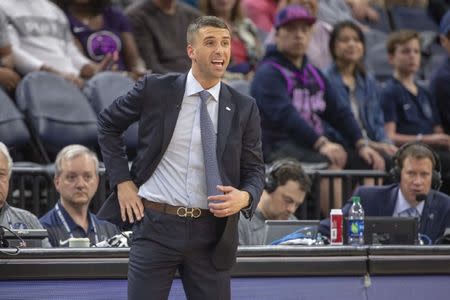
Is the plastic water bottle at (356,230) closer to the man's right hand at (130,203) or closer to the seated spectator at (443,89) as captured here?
the man's right hand at (130,203)

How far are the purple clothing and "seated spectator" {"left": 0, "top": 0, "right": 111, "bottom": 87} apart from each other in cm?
27

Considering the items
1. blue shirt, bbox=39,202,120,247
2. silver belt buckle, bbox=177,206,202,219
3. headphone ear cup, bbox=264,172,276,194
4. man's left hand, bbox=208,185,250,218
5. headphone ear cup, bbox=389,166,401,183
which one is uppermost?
man's left hand, bbox=208,185,250,218

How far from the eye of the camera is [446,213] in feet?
26.7

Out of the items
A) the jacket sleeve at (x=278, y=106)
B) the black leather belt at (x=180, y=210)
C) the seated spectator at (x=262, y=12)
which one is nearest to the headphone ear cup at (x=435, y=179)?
the jacket sleeve at (x=278, y=106)

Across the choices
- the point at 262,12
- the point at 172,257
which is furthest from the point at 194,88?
the point at 262,12

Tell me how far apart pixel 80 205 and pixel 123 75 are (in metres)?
2.02

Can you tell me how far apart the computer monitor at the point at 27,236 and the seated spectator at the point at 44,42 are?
10.9 feet

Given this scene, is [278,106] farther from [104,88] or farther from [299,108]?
[104,88]

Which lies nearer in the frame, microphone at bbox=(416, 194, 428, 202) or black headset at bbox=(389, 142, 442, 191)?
microphone at bbox=(416, 194, 428, 202)

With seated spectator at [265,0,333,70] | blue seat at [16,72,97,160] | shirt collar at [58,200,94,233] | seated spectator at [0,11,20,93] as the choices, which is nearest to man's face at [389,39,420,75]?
seated spectator at [265,0,333,70]

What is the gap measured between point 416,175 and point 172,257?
340 centimetres

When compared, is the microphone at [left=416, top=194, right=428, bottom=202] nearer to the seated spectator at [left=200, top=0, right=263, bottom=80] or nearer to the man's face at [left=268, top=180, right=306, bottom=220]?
the man's face at [left=268, top=180, right=306, bottom=220]

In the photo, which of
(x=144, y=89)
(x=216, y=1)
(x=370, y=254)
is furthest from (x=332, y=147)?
(x=144, y=89)

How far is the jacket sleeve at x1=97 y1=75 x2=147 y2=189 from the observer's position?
541 cm
